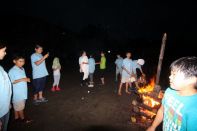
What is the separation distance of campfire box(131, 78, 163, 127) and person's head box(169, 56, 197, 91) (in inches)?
166

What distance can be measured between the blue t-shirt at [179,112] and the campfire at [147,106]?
3807mm

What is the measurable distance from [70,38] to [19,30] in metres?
10.8

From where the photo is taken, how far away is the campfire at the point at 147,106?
6.60m

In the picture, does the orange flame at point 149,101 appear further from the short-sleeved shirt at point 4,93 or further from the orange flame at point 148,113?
the short-sleeved shirt at point 4,93

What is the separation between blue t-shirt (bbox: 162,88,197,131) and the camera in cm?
232

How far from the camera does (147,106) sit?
671cm

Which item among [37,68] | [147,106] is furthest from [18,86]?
[147,106]

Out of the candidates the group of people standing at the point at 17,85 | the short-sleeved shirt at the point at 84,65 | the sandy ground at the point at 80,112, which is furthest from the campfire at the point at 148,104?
the short-sleeved shirt at the point at 84,65

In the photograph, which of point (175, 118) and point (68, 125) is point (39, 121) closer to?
point (68, 125)

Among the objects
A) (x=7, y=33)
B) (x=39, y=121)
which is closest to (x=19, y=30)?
(x=7, y=33)

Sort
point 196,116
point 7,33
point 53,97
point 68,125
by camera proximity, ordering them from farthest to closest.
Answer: point 7,33 → point 53,97 → point 68,125 → point 196,116

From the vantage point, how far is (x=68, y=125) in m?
6.82

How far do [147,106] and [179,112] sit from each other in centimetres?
433

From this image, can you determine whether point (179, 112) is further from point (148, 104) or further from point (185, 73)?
point (148, 104)
